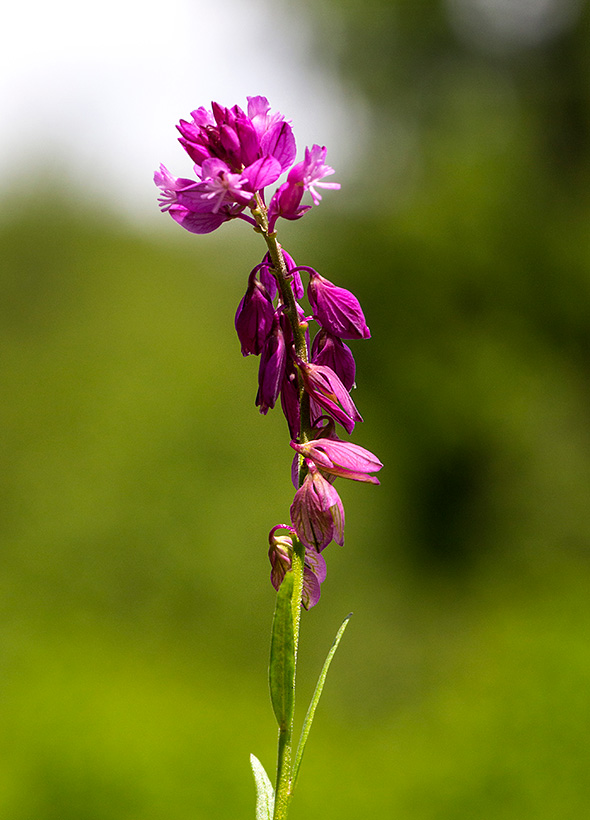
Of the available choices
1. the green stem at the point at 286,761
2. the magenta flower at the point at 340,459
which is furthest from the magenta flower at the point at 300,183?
the green stem at the point at 286,761

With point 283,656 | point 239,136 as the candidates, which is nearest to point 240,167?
point 239,136

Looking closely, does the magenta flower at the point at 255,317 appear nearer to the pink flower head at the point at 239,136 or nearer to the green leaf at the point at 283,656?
the pink flower head at the point at 239,136

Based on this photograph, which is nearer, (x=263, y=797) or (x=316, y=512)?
(x=316, y=512)

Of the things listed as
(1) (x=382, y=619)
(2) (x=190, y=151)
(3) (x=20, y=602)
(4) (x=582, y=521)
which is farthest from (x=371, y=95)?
(2) (x=190, y=151)

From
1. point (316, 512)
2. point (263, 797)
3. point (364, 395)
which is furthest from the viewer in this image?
point (364, 395)

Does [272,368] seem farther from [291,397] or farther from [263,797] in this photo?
[263,797]

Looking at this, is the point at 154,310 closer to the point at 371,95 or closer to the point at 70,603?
the point at 70,603
